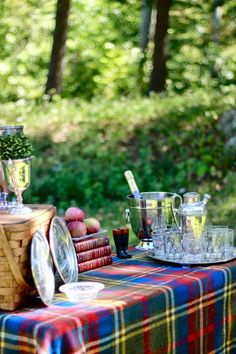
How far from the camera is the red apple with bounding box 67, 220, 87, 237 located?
3.35 metres

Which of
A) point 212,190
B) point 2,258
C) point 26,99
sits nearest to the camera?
point 2,258

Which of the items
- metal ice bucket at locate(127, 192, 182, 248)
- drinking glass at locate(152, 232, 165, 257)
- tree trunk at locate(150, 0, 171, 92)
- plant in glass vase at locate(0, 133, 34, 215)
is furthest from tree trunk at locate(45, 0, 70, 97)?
plant in glass vase at locate(0, 133, 34, 215)

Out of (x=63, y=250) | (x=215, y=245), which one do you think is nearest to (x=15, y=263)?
(x=63, y=250)

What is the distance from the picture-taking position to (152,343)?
9.77 feet

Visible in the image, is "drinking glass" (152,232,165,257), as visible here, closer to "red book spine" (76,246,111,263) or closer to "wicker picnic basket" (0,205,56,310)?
"red book spine" (76,246,111,263)

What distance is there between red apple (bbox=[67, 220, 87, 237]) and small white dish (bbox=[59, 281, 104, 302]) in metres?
0.42

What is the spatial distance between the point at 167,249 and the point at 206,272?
255 millimetres

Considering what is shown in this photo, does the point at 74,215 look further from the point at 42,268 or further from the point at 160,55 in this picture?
the point at 160,55

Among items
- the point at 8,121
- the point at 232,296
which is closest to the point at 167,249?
the point at 232,296

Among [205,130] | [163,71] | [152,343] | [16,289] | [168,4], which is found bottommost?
[152,343]

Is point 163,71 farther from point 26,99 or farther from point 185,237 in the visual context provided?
point 185,237

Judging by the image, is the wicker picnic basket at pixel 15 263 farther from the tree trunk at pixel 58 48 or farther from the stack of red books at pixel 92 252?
the tree trunk at pixel 58 48

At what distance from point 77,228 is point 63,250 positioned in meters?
0.21

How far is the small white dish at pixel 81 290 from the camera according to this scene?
9.43ft
